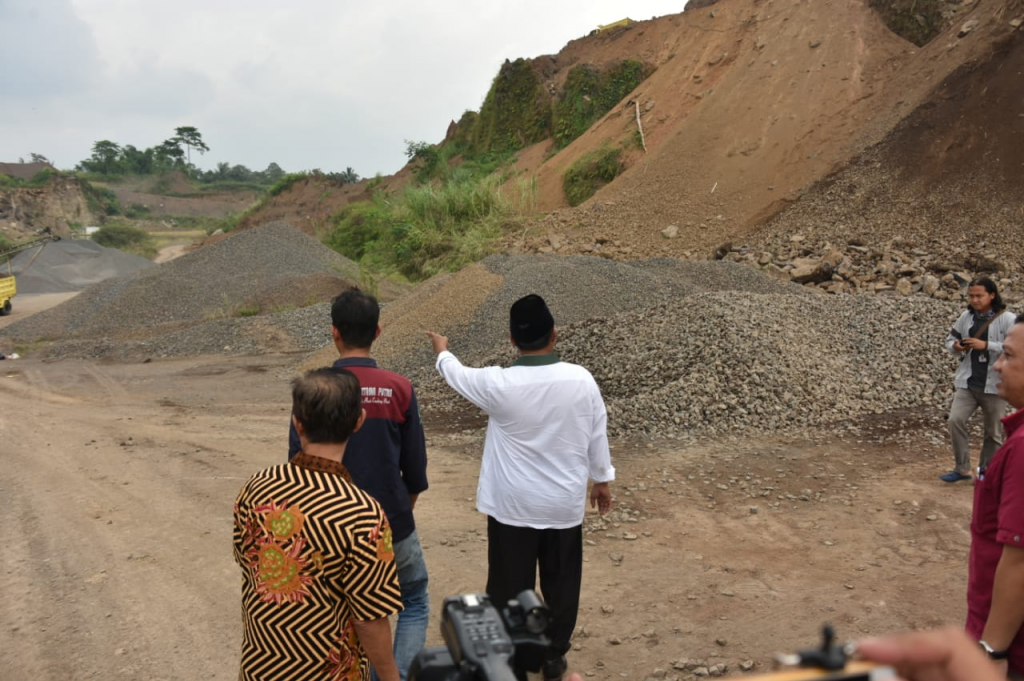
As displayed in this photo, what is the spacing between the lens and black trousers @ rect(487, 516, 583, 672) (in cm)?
308

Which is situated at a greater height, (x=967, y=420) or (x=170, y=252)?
(x=170, y=252)

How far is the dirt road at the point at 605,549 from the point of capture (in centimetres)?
385

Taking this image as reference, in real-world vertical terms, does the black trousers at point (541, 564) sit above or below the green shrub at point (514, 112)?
below

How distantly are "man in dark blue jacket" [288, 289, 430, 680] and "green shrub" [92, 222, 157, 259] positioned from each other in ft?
147

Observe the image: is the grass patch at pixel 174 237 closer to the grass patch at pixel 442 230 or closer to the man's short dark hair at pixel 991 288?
the grass patch at pixel 442 230

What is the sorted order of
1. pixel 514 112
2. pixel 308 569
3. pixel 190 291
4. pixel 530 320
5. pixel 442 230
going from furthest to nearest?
pixel 514 112, pixel 442 230, pixel 190 291, pixel 530 320, pixel 308 569

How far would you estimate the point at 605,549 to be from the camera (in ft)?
16.2

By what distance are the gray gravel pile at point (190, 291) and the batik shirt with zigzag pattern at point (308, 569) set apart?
45.1 ft

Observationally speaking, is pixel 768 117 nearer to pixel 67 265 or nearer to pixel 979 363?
pixel 979 363

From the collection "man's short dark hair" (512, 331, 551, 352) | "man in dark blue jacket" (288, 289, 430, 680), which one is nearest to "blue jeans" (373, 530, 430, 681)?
"man in dark blue jacket" (288, 289, 430, 680)

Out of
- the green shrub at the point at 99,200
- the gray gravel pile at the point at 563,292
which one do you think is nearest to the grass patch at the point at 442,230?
the gray gravel pile at the point at 563,292

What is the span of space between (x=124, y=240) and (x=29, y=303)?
879 inches

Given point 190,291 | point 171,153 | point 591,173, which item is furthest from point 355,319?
point 171,153

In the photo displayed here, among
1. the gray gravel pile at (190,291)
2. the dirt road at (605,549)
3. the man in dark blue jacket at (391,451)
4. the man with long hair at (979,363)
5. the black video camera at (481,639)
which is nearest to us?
the black video camera at (481,639)
